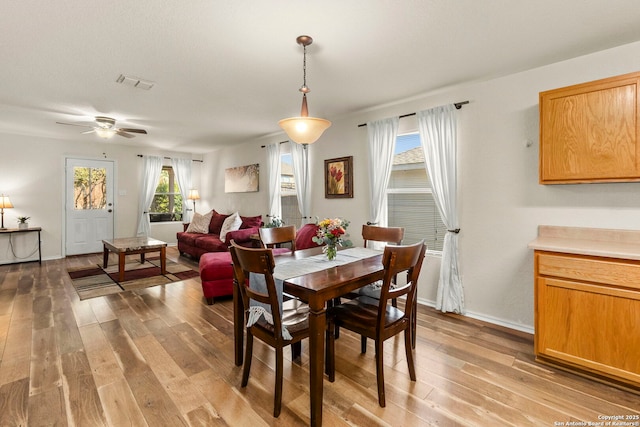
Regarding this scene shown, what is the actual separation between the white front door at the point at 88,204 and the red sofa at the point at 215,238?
173 centimetres

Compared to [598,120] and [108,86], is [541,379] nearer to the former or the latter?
[598,120]

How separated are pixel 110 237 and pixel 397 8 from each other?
723cm

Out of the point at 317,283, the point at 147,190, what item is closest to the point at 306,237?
the point at 317,283

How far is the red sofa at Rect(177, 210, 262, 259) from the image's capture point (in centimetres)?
503

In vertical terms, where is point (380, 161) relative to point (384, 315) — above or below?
above

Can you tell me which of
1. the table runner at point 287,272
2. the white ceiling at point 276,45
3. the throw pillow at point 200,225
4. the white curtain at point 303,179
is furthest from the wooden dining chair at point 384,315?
the throw pillow at point 200,225

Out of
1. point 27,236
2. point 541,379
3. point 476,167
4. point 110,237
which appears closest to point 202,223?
point 110,237

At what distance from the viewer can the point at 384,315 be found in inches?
73.2

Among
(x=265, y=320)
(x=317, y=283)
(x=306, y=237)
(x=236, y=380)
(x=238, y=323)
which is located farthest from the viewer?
(x=306, y=237)

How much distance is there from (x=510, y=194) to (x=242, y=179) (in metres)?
Result: 4.93

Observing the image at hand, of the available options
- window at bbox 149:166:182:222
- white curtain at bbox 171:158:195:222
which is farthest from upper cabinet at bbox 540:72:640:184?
window at bbox 149:166:182:222

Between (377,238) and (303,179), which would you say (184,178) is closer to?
(303,179)

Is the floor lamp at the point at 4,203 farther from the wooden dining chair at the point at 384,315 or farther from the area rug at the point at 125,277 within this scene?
the wooden dining chair at the point at 384,315

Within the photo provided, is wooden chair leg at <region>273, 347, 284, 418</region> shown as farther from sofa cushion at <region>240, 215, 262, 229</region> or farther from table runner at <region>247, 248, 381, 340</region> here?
sofa cushion at <region>240, 215, 262, 229</region>
